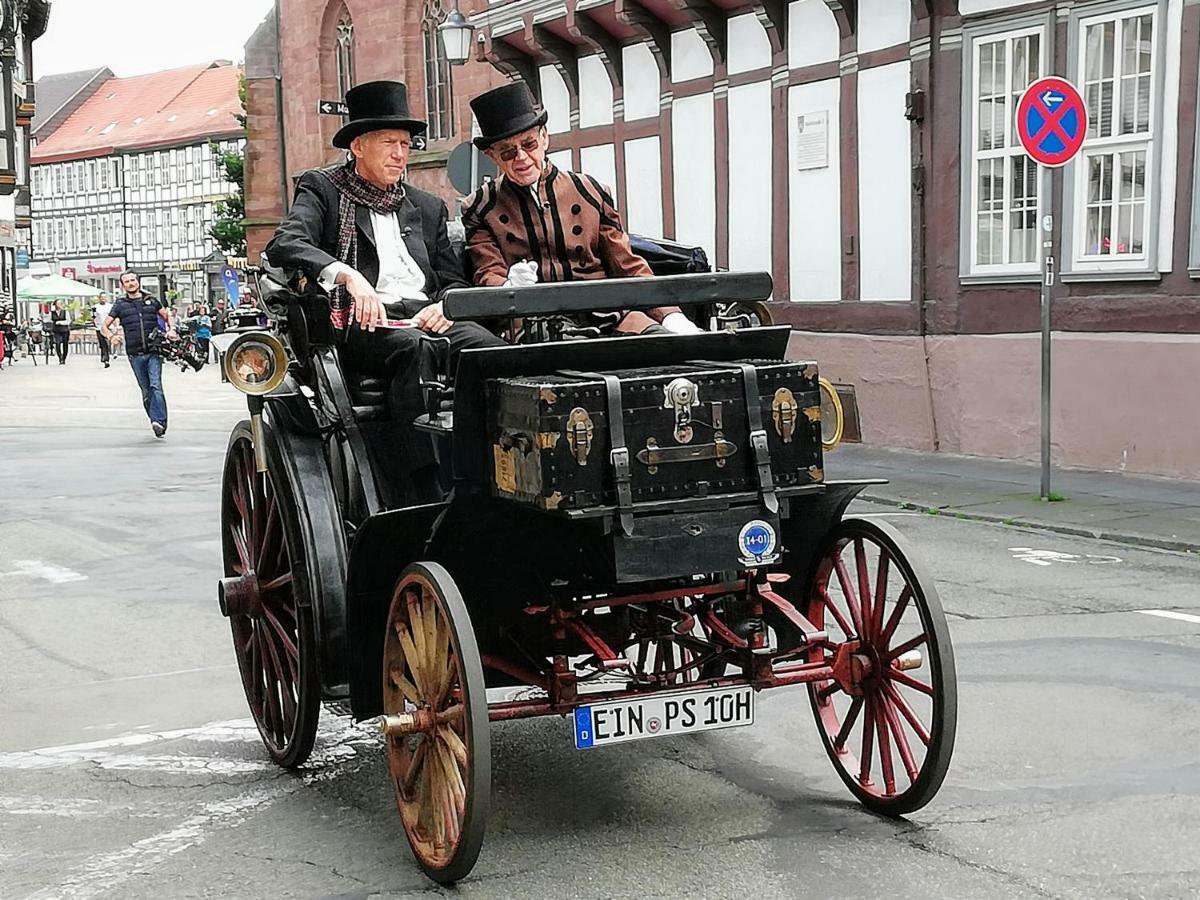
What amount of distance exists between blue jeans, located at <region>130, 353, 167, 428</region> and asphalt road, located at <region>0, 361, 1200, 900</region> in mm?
10793

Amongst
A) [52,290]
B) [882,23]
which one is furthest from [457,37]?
[52,290]

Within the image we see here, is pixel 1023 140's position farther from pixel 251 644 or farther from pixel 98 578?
pixel 251 644

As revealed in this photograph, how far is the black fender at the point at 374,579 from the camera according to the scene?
4844 millimetres

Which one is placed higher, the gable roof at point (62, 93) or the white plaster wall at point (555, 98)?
the gable roof at point (62, 93)

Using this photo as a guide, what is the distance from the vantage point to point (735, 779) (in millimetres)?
5582

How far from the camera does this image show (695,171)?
2156 cm

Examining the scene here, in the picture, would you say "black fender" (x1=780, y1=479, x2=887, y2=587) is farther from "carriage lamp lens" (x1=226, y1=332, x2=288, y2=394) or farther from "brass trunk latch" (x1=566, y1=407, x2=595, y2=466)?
"carriage lamp lens" (x1=226, y1=332, x2=288, y2=394)

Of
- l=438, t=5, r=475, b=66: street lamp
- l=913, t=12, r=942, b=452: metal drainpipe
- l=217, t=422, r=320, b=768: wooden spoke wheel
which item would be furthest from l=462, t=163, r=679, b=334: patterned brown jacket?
l=438, t=5, r=475, b=66: street lamp

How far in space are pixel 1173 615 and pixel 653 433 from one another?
4636mm

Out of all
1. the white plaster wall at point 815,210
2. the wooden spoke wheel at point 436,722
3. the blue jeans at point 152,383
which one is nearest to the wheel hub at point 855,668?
the wooden spoke wheel at point 436,722

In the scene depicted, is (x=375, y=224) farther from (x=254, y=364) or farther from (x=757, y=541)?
(x=757, y=541)

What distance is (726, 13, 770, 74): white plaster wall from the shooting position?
19.9 metres

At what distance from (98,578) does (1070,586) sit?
17.9 feet

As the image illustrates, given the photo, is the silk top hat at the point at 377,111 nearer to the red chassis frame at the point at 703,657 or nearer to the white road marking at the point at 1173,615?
the red chassis frame at the point at 703,657
